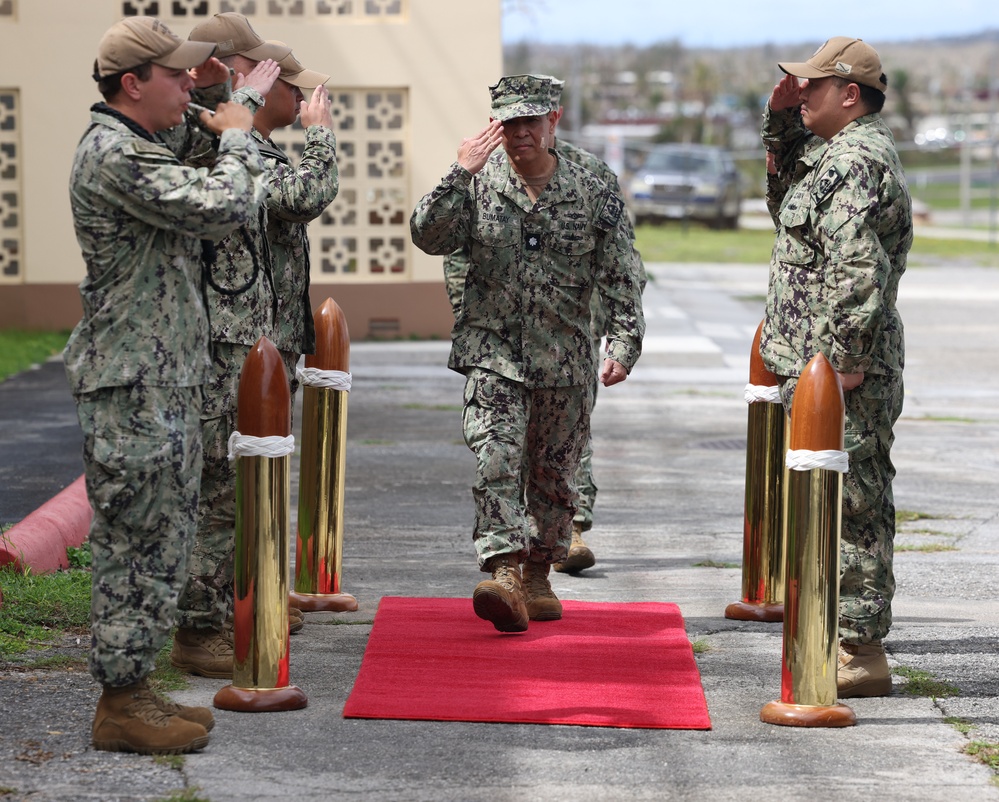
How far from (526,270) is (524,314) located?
182 millimetres

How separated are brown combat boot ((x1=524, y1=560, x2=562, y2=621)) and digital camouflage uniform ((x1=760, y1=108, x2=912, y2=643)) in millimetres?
1412

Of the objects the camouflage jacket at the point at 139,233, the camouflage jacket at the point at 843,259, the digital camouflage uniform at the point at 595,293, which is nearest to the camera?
the camouflage jacket at the point at 139,233

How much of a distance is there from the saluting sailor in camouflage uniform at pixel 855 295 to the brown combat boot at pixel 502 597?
1318 mm

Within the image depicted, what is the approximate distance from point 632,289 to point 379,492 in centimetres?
359

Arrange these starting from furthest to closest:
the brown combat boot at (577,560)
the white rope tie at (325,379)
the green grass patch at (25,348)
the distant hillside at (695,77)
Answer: the distant hillside at (695,77)
the green grass patch at (25,348)
the brown combat boot at (577,560)
the white rope tie at (325,379)

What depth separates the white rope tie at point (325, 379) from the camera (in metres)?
7.23

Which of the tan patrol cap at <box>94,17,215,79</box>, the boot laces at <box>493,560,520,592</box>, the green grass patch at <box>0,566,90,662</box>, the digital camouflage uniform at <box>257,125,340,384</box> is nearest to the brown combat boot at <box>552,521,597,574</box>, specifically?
the boot laces at <box>493,560,520,592</box>

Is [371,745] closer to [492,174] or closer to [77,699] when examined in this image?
[77,699]

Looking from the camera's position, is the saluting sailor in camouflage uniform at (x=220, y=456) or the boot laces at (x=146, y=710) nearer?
the boot laces at (x=146, y=710)

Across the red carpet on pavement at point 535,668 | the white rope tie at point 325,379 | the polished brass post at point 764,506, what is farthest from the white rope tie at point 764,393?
the white rope tie at point 325,379

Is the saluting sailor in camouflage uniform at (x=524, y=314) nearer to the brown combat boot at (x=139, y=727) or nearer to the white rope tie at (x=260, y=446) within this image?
the white rope tie at (x=260, y=446)

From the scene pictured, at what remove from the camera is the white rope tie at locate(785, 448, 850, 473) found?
5469 millimetres

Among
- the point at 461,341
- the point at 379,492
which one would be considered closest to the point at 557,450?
the point at 461,341

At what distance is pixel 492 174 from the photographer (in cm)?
686
